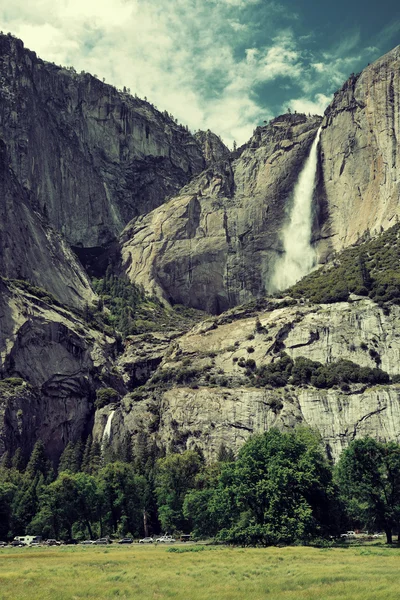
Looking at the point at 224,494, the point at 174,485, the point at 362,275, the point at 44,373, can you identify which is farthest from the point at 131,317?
the point at 224,494

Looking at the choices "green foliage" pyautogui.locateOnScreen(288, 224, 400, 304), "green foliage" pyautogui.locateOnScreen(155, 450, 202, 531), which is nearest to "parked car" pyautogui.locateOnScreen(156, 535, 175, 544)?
"green foliage" pyautogui.locateOnScreen(155, 450, 202, 531)

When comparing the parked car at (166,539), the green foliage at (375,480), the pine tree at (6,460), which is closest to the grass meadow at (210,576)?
the green foliage at (375,480)

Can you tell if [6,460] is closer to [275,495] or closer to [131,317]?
[275,495]

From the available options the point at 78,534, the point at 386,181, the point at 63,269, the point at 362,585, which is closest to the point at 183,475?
the point at 78,534

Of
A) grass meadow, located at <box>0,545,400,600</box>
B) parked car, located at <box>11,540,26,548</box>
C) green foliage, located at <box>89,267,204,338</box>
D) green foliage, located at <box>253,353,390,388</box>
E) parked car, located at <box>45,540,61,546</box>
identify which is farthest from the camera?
green foliage, located at <box>89,267,204,338</box>

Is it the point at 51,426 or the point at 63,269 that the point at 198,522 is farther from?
the point at 63,269

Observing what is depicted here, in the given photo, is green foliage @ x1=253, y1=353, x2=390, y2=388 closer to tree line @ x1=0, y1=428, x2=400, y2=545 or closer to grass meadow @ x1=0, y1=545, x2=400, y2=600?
tree line @ x1=0, y1=428, x2=400, y2=545

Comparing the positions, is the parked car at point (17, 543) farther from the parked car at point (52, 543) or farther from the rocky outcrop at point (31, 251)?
the rocky outcrop at point (31, 251)
